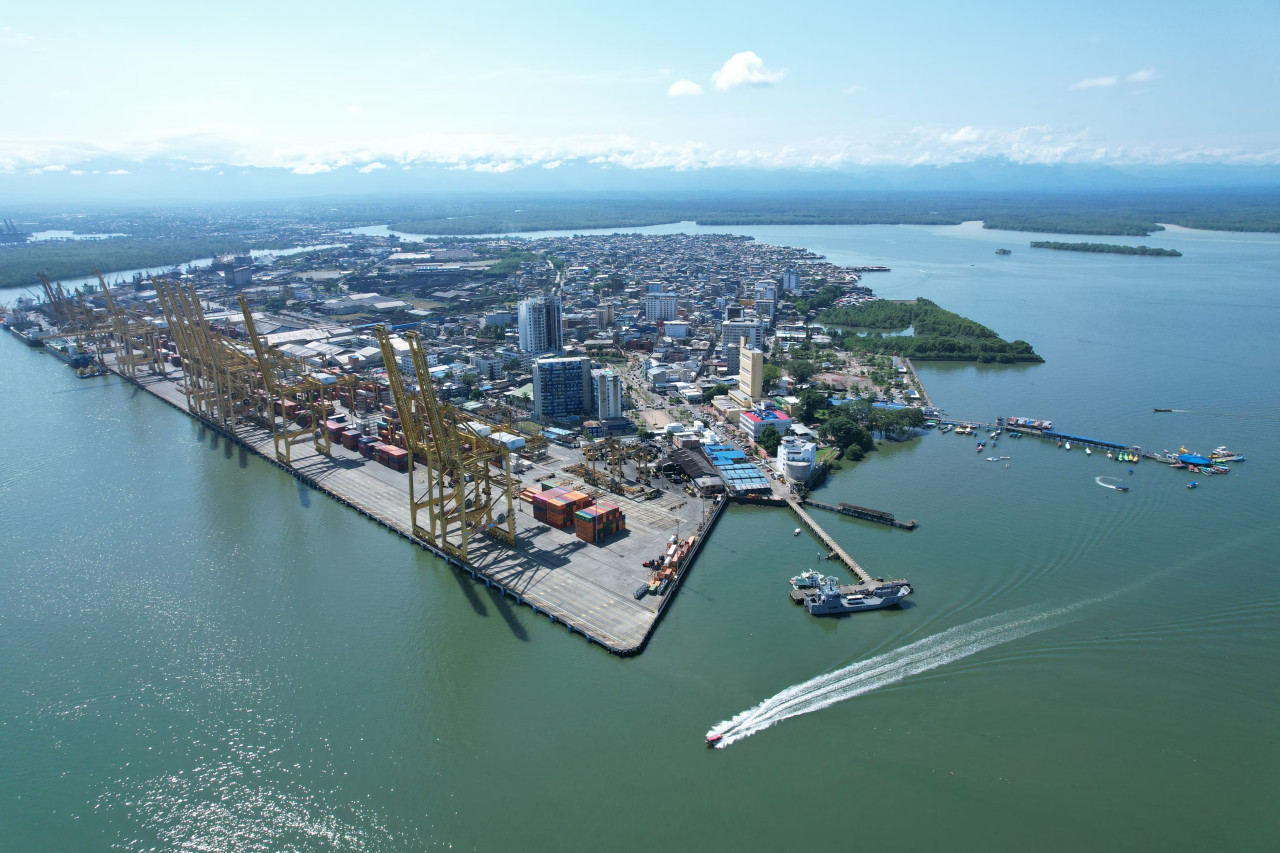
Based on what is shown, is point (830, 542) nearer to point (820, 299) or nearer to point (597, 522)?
point (597, 522)

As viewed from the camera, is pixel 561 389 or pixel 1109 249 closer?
pixel 561 389

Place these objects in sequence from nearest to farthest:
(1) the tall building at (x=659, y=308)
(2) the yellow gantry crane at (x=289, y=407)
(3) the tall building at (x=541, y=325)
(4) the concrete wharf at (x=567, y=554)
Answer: (4) the concrete wharf at (x=567, y=554), (2) the yellow gantry crane at (x=289, y=407), (3) the tall building at (x=541, y=325), (1) the tall building at (x=659, y=308)

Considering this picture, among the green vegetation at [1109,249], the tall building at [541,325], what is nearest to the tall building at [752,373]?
the tall building at [541,325]

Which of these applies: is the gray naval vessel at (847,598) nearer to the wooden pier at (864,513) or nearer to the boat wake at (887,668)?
the boat wake at (887,668)

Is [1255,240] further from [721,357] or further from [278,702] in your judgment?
[278,702]

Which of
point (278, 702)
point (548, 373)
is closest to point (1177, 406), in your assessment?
point (548, 373)

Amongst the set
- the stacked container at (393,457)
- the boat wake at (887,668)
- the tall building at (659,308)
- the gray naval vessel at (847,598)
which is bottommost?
the boat wake at (887,668)

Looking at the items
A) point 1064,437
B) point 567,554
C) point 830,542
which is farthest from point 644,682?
point 1064,437
